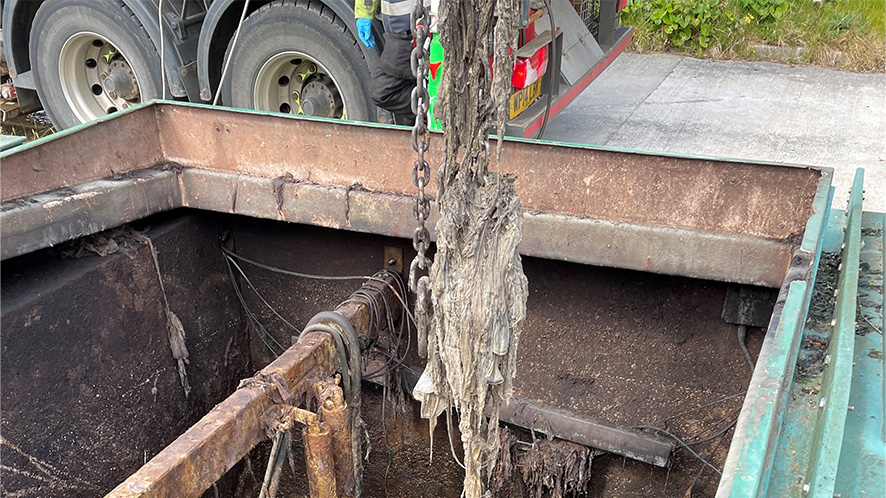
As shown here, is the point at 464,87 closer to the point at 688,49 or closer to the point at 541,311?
the point at 541,311

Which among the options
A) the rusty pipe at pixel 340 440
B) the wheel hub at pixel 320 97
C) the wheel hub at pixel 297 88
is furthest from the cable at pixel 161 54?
the rusty pipe at pixel 340 440

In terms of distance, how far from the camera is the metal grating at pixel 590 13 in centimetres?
537

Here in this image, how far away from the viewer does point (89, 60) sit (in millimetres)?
5332

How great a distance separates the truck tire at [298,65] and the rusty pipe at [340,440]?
85.9 inches

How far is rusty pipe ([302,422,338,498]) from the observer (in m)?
2.55

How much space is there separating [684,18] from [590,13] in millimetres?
2913

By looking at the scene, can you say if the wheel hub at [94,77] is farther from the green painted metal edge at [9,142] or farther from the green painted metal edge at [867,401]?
the green painted metal edge at [867,401]

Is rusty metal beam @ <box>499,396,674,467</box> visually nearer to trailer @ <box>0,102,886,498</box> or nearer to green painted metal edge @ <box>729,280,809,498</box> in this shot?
trailer @ <box>0,102,886,498</box>

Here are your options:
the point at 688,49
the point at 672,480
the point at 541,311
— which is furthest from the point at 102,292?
the point at 688,49

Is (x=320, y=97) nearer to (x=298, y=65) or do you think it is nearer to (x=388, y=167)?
(x=298, y=65)

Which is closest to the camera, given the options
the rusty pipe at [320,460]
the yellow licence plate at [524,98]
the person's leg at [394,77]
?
the rusty pipe at [320,460]

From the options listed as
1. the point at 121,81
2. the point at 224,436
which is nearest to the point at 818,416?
the point at 224,436

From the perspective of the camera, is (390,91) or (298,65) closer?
(390,91)

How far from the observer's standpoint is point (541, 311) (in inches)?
128
